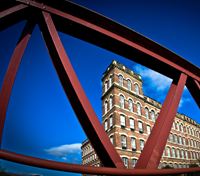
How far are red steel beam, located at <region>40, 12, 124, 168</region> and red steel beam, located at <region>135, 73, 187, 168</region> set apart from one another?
0.84ft

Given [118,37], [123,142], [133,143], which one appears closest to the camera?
[118,37]

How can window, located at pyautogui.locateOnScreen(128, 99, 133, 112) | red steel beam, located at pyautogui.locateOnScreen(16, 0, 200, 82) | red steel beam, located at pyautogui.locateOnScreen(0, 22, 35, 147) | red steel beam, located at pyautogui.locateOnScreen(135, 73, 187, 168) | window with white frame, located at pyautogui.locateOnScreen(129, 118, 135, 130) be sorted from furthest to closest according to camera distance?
window, located at pyautogui.locateOnScreen(128, 99, 133, 112)
window with white frame, located at pyautogui.locateOnScreen(129, 118, 135, 130)
red steel beam, located at pyautogui.locateOnScreen(16, 0, 200, 82)
red steel beam, located at pyautogui.locateOnScreen(135, 73, 187, 168)
red steel beam, located at pyautogui.locateOnScreen(0, 22, 35, 147)

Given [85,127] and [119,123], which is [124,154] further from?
[85,127]

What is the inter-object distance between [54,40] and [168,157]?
30.0 meters

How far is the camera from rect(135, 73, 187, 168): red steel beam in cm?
137

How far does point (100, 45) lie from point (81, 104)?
886 mm

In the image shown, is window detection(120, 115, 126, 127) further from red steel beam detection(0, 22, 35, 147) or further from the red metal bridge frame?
red steel beam detection(0, 22, 35, 147)

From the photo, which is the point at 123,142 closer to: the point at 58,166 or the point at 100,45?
the point at 100,45

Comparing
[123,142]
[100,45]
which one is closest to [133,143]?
[123,142]

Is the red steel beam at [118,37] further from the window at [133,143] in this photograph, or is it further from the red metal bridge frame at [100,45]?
the window at [133,143]

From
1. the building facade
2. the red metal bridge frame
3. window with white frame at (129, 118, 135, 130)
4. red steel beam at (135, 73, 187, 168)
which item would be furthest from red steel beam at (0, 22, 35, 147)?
window with white frame at (129, 118, 135, 130)

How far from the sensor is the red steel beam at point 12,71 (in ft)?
3.80

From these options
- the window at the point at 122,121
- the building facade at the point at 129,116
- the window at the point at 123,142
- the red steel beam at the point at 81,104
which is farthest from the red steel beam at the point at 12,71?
the window at the point at 122,121

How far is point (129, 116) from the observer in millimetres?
23266
